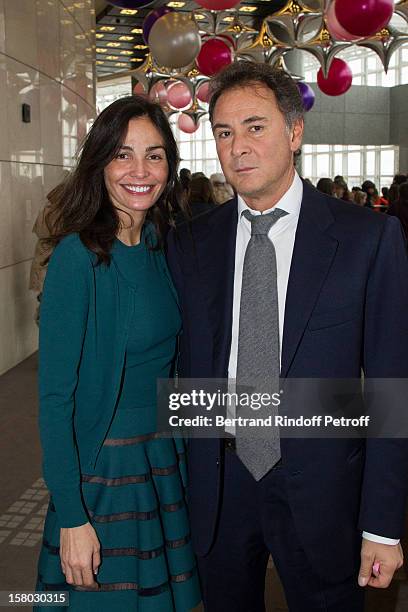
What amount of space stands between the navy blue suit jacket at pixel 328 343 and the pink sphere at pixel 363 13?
4.60 meters

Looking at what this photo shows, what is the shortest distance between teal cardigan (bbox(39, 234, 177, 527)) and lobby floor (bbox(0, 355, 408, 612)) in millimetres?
1281

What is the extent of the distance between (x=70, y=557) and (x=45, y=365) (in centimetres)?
46

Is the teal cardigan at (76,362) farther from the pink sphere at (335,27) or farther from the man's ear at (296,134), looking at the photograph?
the pink sphere at (335,27)

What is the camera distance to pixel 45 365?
155 cm

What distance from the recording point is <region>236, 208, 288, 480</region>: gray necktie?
1.60 metres

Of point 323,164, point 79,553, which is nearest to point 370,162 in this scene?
point 323,164

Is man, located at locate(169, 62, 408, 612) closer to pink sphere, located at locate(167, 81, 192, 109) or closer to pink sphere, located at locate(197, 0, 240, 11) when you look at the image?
pink sphere, located at locate(197, 0, 240, 11)

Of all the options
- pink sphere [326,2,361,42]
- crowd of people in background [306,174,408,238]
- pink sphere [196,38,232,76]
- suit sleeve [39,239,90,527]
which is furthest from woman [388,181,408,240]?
pink sphere [196,38,232,76]

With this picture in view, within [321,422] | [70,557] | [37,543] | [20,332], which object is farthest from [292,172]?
[20,332]

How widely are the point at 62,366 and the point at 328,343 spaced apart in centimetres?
61

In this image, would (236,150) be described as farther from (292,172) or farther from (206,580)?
(206,580)

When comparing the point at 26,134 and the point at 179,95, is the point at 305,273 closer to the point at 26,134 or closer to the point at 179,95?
the point at 26,134

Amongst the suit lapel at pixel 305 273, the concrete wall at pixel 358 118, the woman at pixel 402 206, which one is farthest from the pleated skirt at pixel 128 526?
the concrete wall at pixel 358 118

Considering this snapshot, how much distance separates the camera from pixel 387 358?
1.52 metres
